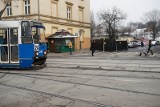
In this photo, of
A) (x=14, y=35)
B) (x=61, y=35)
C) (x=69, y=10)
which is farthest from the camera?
(x=69, y=10)

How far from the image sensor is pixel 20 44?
15773 millimetres

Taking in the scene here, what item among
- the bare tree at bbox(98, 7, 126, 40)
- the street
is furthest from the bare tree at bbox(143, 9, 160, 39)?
the street

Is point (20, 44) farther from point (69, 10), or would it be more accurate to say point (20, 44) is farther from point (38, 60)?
point (69, 10)

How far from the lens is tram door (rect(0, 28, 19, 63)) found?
628 inches

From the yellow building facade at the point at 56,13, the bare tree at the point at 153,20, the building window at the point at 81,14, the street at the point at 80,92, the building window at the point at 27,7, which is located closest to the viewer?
the street at the point at 80,92

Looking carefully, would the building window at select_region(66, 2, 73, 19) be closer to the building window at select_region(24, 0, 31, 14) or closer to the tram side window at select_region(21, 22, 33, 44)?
the building window at select_region(24, 0, 31, 14)

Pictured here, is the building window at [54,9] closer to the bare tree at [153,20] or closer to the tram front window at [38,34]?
the tram front window at [38,34]

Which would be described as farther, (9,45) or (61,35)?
(61,35)

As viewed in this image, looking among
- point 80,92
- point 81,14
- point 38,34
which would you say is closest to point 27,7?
point 81,14

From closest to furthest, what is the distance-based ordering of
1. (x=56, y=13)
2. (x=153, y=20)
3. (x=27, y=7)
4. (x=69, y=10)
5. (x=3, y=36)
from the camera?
1. (x=3, y=36)
2. (x=27, y=7)
3. (x=56, y=13)
4. (x=69, y=10)
5. (x=153, y=20)

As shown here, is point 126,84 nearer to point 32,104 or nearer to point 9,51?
point 32,104

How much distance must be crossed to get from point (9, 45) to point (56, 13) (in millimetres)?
27367

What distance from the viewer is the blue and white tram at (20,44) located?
15695mm

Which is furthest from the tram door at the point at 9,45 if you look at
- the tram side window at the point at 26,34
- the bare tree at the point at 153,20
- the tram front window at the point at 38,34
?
the bare tree at the point at 153,20
